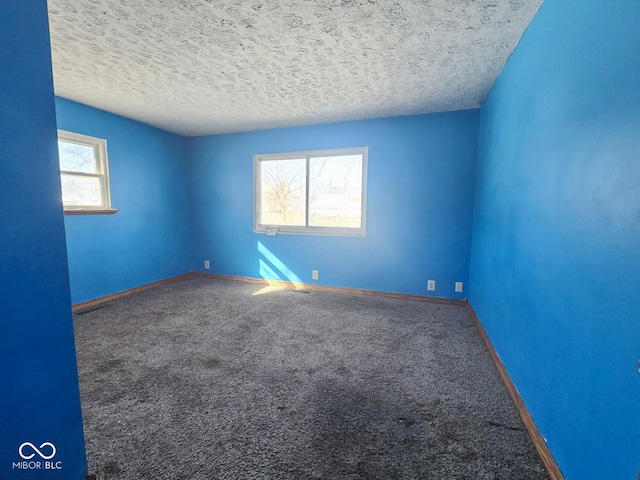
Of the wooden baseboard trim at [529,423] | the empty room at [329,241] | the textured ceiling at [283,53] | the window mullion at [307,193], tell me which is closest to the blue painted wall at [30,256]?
the empty room at [329,241]

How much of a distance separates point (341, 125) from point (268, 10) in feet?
7.05

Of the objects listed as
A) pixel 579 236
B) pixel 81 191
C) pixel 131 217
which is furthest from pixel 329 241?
pixel 81 191

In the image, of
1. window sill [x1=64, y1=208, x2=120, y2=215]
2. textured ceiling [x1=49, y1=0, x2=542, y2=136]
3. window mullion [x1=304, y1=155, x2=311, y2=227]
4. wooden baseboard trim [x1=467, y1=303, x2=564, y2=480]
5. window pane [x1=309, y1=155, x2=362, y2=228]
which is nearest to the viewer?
wooden baseboard trim [x1=467, y1=303, x2=564, y2=480]

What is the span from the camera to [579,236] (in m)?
1.03

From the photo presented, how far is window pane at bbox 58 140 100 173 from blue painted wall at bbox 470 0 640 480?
14.0 feet

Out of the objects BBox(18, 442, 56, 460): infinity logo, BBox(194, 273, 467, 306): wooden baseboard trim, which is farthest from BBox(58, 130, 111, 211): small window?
BBox(18, 442, 56, 460): infinity logo

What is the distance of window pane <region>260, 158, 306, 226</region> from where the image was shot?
3.95 meters

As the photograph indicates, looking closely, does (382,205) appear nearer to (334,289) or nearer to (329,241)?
(329,241)

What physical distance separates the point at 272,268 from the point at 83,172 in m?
2.63

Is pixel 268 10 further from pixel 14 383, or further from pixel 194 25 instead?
pixel 14 383

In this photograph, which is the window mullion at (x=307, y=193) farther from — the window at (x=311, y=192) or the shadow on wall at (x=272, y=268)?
the shadow on wall at (x=272, y=268)

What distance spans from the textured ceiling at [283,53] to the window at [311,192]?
0.77 metres

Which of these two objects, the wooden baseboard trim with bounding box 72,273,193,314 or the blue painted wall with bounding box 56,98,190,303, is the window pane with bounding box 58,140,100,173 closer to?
the blue painted wall with bounding box 56,98,190,303

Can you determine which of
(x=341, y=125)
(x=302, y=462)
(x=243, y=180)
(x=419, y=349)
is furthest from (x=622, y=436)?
Answer: (x=243, y=180)
